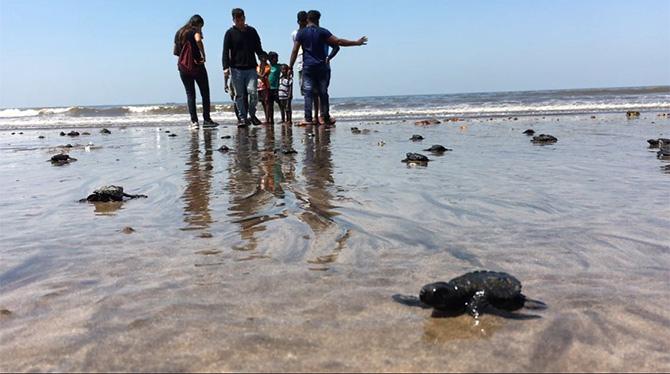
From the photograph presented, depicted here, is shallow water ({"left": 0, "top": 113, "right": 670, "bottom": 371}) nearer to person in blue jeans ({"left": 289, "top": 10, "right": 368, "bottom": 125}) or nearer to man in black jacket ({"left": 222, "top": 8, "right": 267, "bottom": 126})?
person in blue jeans ({"left": 289, "top": 10, "right": 368, "bottom": 125})

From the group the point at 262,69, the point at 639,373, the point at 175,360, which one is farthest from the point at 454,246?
the point at 262,69

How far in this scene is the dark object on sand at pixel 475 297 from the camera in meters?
1.61

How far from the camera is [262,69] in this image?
12219 millimetres

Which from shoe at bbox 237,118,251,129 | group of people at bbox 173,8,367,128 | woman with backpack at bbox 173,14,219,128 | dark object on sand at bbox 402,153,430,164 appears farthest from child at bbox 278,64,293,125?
dark object on sand at bbox 402,153,430,164

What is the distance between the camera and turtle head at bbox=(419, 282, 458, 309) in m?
1.61

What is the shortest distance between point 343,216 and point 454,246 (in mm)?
761

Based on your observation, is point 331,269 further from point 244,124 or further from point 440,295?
point 244,124

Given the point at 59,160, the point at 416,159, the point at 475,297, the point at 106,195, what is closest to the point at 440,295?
the point at 475,297

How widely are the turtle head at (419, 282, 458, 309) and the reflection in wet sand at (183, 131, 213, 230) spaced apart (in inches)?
58.5

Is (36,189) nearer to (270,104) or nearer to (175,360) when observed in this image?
(175,360)

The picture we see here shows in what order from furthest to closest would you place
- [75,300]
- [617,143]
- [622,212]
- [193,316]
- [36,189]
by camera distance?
[617,143], [36,189], [622,212], [75,300], [193,316]

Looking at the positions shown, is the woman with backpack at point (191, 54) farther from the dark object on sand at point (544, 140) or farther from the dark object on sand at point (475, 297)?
the dark object on sand at point (475, 297)

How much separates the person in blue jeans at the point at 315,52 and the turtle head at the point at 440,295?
810 centimetres

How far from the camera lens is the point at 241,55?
9.98m
